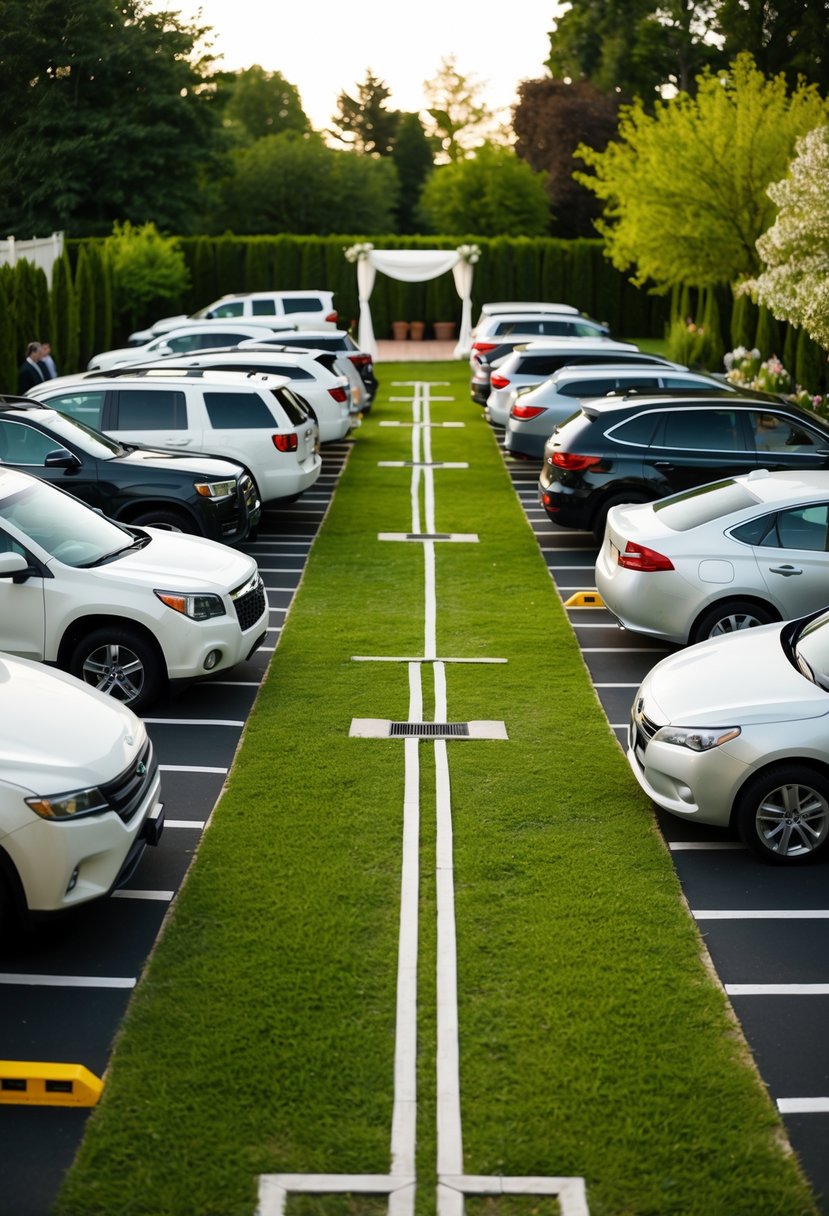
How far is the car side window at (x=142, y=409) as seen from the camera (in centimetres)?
1648

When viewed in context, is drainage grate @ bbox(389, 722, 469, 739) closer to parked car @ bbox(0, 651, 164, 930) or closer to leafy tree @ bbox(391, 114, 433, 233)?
parked car @ bbox(0, 651, 164, 930)

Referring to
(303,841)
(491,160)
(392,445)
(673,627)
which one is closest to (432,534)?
(673,627)

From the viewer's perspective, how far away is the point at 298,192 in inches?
2498

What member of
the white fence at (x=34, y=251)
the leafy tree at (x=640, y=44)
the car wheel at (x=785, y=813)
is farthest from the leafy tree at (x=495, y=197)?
the car wheel at (x=785, y=813)

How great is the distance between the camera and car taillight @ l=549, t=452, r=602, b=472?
15.5 meters

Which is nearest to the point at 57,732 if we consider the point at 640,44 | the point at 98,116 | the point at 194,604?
the point at 194,604

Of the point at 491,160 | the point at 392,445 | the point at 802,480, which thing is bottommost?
the point at 392,445

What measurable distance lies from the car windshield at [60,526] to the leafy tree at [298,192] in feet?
179

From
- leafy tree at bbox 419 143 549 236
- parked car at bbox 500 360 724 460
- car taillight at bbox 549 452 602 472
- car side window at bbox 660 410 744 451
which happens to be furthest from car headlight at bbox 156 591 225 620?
leafy tree at bbox 419 143 549 236

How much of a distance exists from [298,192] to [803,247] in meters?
44.4

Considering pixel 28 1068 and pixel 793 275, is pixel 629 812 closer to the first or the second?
pixel 28 1068

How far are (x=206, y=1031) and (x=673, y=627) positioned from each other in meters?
6.35

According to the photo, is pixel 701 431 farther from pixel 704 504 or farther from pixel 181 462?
pixel 181 462

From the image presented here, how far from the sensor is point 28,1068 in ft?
18.8
